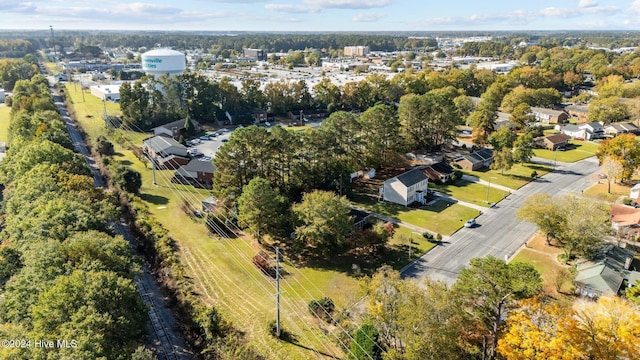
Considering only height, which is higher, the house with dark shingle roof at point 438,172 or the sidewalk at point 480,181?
the house with dark shingle roof at point 438,172

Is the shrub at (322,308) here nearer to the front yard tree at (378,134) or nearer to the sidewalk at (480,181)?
the front yard tree at (378,134)

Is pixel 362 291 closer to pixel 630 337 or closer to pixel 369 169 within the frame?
pixel 630 337

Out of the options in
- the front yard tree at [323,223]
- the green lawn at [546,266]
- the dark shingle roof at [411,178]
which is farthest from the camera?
the dark shingle roof at [411,178]

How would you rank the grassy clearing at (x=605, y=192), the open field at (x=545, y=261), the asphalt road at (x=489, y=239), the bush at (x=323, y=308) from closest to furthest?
the bush at (x=323, y=308), the open field at (x=545, y=261), the asphalt road at (x=489, y=239), the grassy clearing at (x=605, y=192)

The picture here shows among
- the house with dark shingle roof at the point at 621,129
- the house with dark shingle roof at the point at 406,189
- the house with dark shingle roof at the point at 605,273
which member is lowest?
the house with dark shingle roof at the point at 605,273

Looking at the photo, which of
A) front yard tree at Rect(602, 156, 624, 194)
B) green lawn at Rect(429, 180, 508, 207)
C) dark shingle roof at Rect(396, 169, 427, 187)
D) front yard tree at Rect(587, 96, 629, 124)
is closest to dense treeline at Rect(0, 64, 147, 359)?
dark shingle roof at Rect(396, 169, 427, 187)

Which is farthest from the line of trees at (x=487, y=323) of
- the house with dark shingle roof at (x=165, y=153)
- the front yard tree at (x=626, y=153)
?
the house with dark shingle roof at (x=165, y=153)

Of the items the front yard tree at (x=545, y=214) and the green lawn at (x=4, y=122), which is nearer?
the front yard tree at (x=545, y=214)

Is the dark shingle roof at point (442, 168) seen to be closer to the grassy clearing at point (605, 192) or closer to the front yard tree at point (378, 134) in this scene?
the front yard tree at point (378, 134)
